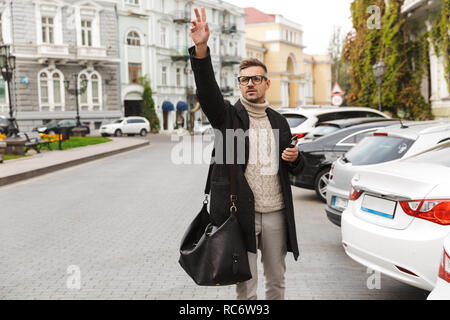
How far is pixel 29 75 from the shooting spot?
42.6 meters

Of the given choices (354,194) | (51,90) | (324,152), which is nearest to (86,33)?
(51,90)

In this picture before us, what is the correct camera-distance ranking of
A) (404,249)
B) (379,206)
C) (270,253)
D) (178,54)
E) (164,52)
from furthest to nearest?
(178,54), (164,52), (379,206), (404,249), (270,253)

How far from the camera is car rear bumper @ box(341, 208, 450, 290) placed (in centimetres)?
412

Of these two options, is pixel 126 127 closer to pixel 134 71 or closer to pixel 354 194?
pixel 134 71

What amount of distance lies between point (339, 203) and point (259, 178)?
3.91m

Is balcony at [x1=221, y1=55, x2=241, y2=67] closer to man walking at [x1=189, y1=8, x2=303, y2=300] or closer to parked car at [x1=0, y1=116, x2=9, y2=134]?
parked car at [x1=0, y1=116, x2=9, y2=134]

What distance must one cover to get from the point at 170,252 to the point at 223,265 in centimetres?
348

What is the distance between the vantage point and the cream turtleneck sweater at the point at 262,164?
3590 mm

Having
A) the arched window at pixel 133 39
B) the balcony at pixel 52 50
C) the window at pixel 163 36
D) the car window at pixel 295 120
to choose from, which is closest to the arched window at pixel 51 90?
the balcony at pixel 52 50

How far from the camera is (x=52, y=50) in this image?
4322 centimetres

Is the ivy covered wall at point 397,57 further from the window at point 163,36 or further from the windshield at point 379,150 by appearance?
the window at point 163,36

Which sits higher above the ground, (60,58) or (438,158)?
(60,58)
